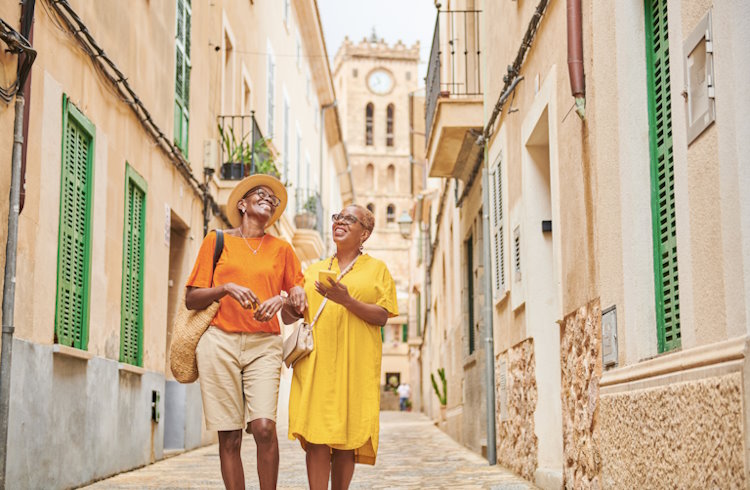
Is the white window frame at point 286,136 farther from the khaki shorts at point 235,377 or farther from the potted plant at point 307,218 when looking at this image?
the khaki shorts at point 235,377

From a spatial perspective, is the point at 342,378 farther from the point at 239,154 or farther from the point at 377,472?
the point at 239,154

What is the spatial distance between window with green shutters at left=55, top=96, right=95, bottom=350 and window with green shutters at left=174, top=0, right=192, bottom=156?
4048 millimetres

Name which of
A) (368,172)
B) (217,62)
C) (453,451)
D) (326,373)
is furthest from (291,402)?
(368,172)

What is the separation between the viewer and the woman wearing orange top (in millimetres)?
5406

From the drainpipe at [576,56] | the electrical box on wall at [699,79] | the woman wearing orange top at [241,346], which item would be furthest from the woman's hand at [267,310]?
the drainpipe at [576,56]

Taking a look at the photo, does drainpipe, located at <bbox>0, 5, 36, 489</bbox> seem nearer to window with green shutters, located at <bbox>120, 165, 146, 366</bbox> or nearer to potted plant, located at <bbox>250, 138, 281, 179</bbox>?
window with green shutters, located at <bbox>120, 165, 146, 366</bbox>

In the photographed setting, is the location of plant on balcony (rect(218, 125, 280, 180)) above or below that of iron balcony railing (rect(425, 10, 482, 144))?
below

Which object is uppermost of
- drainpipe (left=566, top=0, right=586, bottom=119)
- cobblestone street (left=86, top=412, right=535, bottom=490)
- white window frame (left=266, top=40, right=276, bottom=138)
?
white window frame (left=266, top=40, right=276, bottom=138)

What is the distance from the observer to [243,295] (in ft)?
17.4

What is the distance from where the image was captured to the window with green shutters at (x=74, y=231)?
8422 millimetres

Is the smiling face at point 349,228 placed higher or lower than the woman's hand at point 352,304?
higher

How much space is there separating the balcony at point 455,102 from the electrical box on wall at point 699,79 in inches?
309

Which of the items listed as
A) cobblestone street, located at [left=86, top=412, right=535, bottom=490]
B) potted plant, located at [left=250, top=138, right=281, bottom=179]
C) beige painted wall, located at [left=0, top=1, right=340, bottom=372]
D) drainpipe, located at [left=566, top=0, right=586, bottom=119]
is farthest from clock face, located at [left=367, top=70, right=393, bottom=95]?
drainpipe, located at [left=566, top=0, right=586, bottom=119]

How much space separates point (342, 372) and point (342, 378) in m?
0.03
